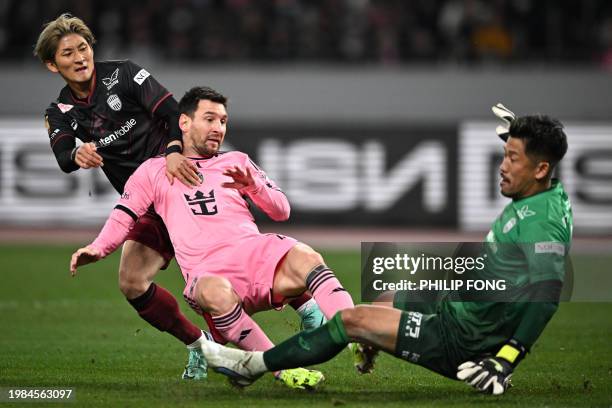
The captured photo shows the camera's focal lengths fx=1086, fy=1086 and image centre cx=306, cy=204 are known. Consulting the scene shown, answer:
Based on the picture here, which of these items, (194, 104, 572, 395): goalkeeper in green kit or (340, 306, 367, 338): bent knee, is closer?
(194, 104, 572, 395): goalkeeper in green kit

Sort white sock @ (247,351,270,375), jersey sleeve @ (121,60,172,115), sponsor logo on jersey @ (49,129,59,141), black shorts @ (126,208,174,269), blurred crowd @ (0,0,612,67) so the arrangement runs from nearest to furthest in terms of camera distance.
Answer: white sock @ (247,351,270,375), black shorts @ (126,208,174,269), sponsor logo on jersey @ (49,129,59,141), jersey sleeve @ (121,60,172,115), blurred crowd @ (0,0,612,67)

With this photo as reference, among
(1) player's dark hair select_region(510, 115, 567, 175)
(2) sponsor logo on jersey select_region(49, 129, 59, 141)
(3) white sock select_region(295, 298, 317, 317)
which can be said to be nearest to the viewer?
(1) player's dark hair select_region(510, 115, 567, 175)

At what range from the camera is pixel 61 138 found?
24.1 ft

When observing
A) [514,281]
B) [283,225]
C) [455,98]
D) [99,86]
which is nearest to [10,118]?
[283,225]

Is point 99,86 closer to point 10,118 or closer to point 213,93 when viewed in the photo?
point 213,93

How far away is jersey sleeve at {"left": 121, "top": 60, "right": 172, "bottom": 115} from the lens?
754 cm

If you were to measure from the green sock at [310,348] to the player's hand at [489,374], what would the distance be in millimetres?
693

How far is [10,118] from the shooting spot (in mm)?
18469

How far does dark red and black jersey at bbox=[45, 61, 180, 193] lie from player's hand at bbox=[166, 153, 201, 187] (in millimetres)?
739

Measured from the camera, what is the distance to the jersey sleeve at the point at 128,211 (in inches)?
264

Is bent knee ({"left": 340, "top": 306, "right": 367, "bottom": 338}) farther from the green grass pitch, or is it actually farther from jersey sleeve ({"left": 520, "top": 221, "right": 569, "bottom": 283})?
jersey sleeve ({"left": 520, "top": 221, "right": 569, "bottom": 283})

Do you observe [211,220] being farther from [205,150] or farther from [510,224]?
[510,224]

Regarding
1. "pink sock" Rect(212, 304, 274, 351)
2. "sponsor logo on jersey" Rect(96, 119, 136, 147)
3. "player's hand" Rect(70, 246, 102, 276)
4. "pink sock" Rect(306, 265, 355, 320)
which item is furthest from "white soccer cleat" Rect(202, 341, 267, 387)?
"sponsor logo on jersey" Rect(96, 119, 136, 147)

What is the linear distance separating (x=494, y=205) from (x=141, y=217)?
11327mm
